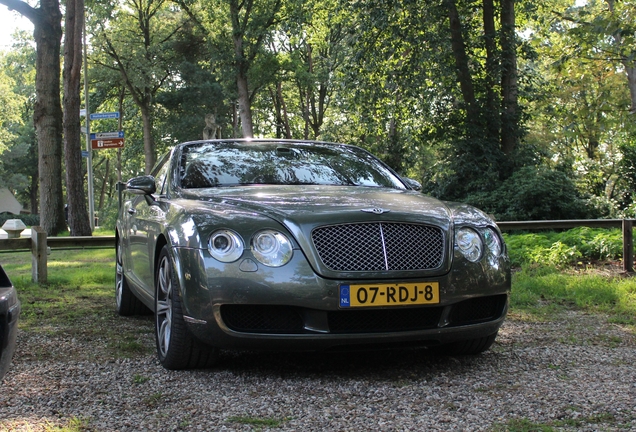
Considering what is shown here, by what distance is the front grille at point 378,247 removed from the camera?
4.01 metres

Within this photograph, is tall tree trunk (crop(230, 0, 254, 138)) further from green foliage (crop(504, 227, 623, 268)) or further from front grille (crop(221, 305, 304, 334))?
front grille (crop(221, 305, 304, 334))

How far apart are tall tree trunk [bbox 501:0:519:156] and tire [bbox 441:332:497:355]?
15028 mm

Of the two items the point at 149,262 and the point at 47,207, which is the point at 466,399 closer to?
the point at 149,262

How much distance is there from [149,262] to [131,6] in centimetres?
3169

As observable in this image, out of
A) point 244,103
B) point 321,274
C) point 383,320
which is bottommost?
point 383,320

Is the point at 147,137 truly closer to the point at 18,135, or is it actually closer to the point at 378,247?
Result: the point at 18,135

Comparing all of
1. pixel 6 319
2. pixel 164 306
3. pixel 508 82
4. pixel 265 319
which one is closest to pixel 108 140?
pixel 508 82

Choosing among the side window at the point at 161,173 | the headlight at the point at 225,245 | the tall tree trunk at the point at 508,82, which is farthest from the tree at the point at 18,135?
the headlight at the point at 225,245

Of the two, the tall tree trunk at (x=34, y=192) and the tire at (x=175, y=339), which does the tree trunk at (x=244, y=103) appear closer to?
the tire at (x=175, y=339)

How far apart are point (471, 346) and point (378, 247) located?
44.1 inches

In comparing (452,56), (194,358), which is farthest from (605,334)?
(452,56)

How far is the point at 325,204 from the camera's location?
4.31 m

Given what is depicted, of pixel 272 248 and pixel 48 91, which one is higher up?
pixel 48 91

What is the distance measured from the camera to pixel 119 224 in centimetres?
712
